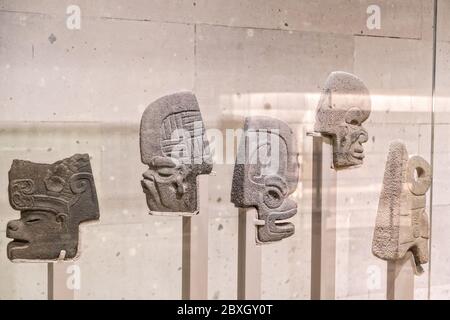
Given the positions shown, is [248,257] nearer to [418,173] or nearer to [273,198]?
[273,198]

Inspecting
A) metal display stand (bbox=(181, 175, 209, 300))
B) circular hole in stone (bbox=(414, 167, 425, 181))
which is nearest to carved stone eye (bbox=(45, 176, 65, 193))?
metal display stand (bbox=(181, 175, 209, 300))

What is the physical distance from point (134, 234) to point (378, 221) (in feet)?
2.73

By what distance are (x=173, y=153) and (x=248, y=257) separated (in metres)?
0.42

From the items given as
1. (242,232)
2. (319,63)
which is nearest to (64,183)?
(242,232)

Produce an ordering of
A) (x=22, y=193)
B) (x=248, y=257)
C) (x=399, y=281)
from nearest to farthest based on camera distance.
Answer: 1. (x=22, y=193)
2. (x=248, y=257)
3. (x=399, y=281)

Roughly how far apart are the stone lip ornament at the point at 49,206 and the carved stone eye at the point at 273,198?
22.2 inches

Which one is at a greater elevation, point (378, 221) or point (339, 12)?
point (339, 12)

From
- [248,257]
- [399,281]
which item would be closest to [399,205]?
[399,281]

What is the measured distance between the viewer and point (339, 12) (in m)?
2.72

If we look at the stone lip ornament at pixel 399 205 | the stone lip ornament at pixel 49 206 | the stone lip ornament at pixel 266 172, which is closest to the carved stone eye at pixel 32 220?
the stone lip ornament at pixel 49 206

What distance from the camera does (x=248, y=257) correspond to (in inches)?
97.1

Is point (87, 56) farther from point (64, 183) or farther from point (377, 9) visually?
point (377, 9)

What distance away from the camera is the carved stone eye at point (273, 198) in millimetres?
2490

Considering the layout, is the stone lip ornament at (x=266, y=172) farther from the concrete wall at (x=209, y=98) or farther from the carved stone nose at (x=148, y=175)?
the carved stone nose at (x=148, y=175)
